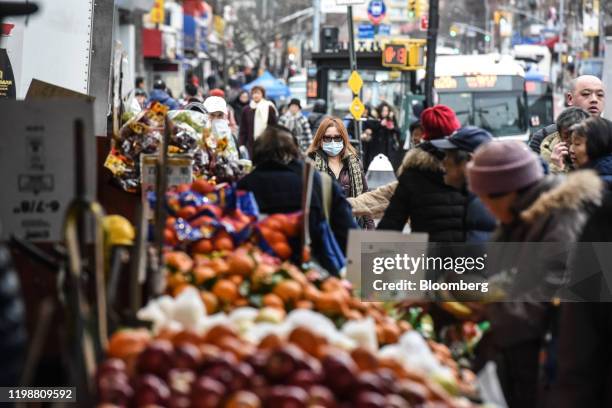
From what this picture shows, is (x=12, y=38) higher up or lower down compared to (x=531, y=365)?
higher up

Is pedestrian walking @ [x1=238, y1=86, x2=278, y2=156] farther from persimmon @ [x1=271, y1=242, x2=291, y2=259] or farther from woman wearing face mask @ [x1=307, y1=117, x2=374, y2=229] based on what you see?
persimmon @ [x1=271, y1=242, x2=291, y2=259]

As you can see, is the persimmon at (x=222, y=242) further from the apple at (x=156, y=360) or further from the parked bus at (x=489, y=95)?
the parked bus at (x=489, y=95)

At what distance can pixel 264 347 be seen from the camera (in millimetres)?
4680

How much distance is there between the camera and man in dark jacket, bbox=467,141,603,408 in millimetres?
5578

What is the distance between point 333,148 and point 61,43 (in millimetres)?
3081

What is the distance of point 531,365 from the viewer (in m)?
5.68

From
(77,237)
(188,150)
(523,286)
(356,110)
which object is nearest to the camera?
(77,237)

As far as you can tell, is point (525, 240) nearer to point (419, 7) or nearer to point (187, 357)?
point (187, 357)

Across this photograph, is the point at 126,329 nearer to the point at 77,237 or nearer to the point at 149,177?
the point at 77,237

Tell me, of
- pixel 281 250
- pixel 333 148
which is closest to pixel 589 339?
pixel 281 250

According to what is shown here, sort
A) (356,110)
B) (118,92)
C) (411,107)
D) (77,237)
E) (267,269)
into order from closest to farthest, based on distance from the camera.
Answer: (77,237) < (267,269) < (118,92) < (356,110) < (411,107)

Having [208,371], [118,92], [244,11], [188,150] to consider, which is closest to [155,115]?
[188,150]

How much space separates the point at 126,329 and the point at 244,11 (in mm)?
89800

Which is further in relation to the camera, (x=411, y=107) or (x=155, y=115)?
(x=411, y=107)
